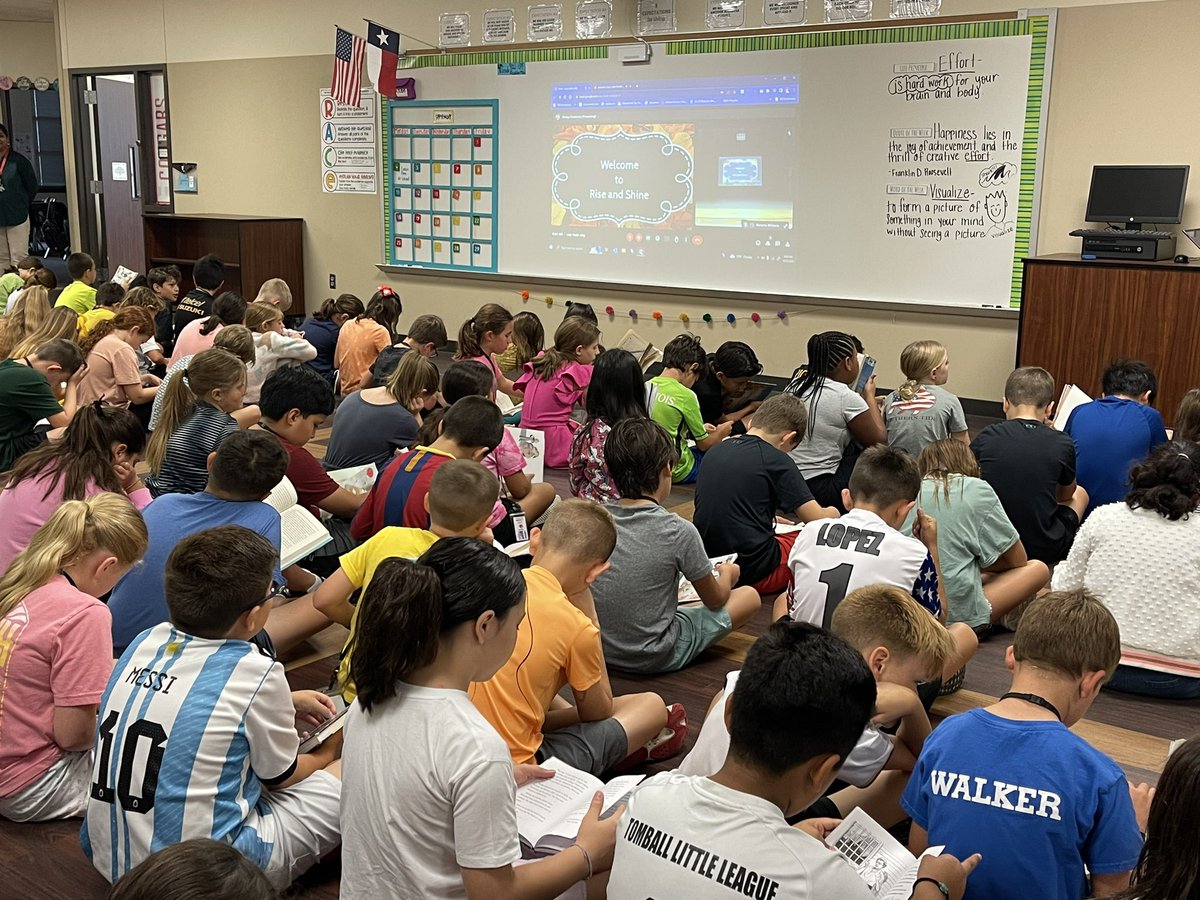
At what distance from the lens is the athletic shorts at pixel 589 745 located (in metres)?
2.63

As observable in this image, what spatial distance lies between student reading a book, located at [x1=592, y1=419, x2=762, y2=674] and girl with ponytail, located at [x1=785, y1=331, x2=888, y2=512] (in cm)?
136

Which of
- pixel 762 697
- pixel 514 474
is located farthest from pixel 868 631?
pixel 514 474

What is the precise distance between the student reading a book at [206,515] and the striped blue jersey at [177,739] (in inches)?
36.2

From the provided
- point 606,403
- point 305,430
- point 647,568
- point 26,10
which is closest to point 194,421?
point 305,430

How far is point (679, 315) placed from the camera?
835 cm

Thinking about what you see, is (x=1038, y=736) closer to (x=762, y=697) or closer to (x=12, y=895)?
(x=762, y=697)

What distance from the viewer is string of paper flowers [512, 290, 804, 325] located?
7883 mm

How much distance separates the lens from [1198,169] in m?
6.27

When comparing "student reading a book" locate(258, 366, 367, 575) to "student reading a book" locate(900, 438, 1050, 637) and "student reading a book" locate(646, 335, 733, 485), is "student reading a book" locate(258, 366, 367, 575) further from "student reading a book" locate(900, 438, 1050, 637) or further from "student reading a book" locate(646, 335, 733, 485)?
"student reading a book" locate(900, 438, 1050, 637)

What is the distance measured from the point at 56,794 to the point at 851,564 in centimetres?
194

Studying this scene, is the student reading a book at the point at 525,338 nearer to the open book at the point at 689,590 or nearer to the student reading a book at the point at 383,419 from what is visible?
the student reading a book at the point at 383,419

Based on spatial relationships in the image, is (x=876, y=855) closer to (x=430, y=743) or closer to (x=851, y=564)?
(x=430, y=743)

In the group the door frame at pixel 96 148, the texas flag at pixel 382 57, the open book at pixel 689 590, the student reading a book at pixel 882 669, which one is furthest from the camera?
the door frame at pixel 96 148

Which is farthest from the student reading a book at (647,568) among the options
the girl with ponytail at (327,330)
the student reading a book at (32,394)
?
the girl with ponytail at (327,330)
